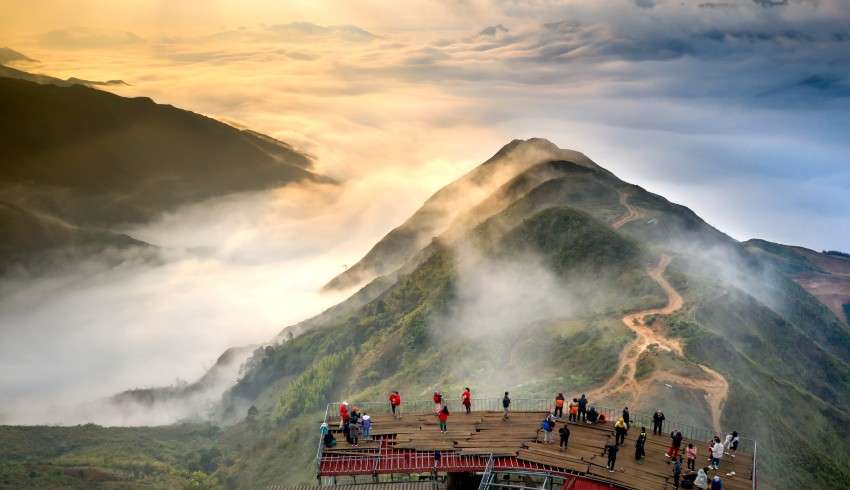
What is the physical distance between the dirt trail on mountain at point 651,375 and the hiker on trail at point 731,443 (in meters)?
20.2

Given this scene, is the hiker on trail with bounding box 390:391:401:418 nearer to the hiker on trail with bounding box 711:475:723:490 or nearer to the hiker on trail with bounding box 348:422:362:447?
the hiker on trail with bounding box 348:422:362:447

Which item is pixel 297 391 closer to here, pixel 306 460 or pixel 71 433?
pixel 306 460

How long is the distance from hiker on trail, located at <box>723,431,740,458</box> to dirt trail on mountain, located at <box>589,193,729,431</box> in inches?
794

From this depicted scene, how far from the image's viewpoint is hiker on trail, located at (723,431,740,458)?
171ft

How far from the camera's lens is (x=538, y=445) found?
2125 inches

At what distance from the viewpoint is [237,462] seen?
147 meters

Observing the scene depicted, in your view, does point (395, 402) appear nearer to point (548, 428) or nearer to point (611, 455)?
point (548, 428)

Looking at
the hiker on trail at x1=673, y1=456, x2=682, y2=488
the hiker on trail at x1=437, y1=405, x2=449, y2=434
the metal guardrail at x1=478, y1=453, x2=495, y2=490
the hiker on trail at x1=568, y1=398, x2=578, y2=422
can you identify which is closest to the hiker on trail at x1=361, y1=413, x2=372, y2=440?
the hiker on trail at x1=437, y1=405, x2=449, y2=434

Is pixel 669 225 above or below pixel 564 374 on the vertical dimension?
above

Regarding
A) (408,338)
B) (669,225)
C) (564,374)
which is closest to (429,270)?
(408,338)

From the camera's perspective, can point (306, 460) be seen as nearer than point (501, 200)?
Yes

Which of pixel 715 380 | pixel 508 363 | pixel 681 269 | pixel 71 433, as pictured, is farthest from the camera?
pixel 71 433

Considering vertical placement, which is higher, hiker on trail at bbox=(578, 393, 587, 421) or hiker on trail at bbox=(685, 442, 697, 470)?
hiker on trail at bbox=(578, 393, 587, 421)

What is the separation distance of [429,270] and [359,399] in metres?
42.0
